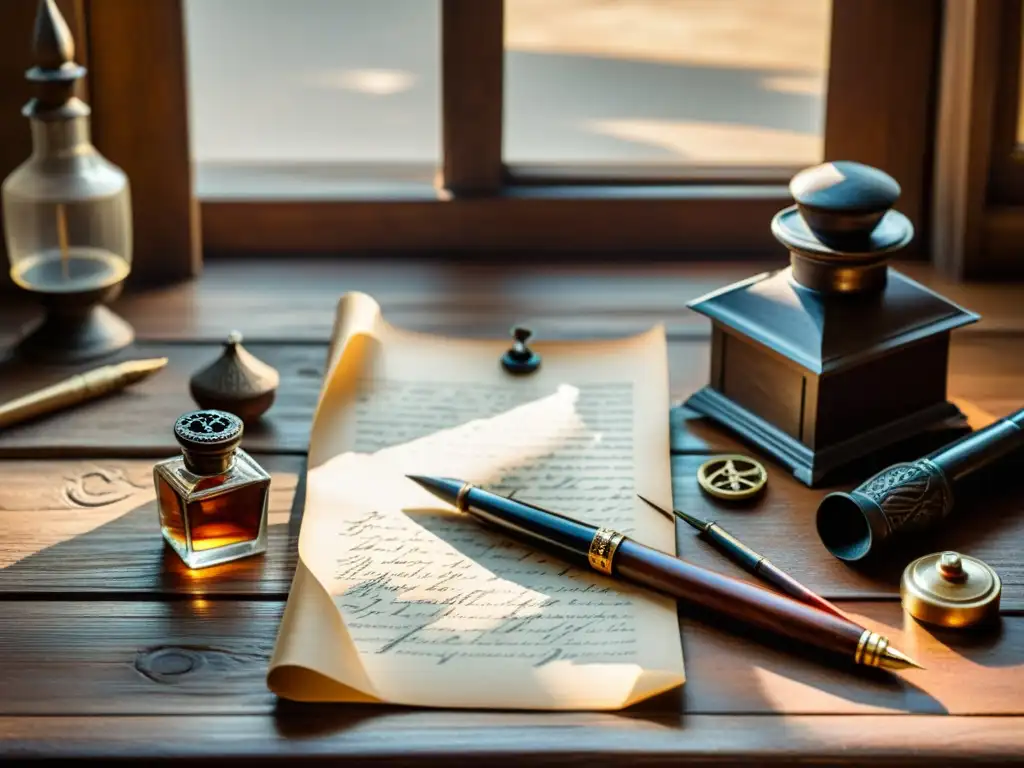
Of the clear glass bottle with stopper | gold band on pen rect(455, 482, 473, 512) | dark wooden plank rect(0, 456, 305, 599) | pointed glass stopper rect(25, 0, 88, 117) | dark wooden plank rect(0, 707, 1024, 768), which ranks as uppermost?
pointed glass stopper rect(25, 0, 88, 117)

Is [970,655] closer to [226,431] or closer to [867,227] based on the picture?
[867,227]

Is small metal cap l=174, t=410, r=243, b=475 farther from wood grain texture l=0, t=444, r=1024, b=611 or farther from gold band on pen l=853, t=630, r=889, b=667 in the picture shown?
gold band on pen l=853, t=630, r=889, b=667

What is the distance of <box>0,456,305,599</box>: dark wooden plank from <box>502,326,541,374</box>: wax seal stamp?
211mm

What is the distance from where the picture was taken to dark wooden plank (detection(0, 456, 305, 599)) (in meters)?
0.98

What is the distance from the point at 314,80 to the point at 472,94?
0.20 m

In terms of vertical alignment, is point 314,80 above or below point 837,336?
above

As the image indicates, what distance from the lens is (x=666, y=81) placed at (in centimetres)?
160

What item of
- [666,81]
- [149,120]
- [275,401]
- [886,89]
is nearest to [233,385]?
[275,401]

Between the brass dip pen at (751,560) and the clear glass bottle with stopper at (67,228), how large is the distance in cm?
57

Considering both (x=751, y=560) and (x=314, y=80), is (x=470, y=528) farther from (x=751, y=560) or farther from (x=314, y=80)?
(x=314, y=80)

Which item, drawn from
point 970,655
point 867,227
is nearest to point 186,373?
point 867,227

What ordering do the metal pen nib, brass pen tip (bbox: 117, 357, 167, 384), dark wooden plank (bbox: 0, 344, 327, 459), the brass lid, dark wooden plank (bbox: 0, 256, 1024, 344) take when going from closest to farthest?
1. the brass lid
2. the metal pen nib
3. dark wooden plank (bbox: 0, 344, 327, 459)
4. brass pen tip (bbox: 117, 357, 167, 384)
5. dark wooden plank (bbox: 0, 256, 1024, 344)

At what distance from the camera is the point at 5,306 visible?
1.46 m

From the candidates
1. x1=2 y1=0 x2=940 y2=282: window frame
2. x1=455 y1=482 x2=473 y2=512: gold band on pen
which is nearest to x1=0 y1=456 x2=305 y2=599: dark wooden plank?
x1=455 y1=482 x2=473 y2=512: gold band on pen
